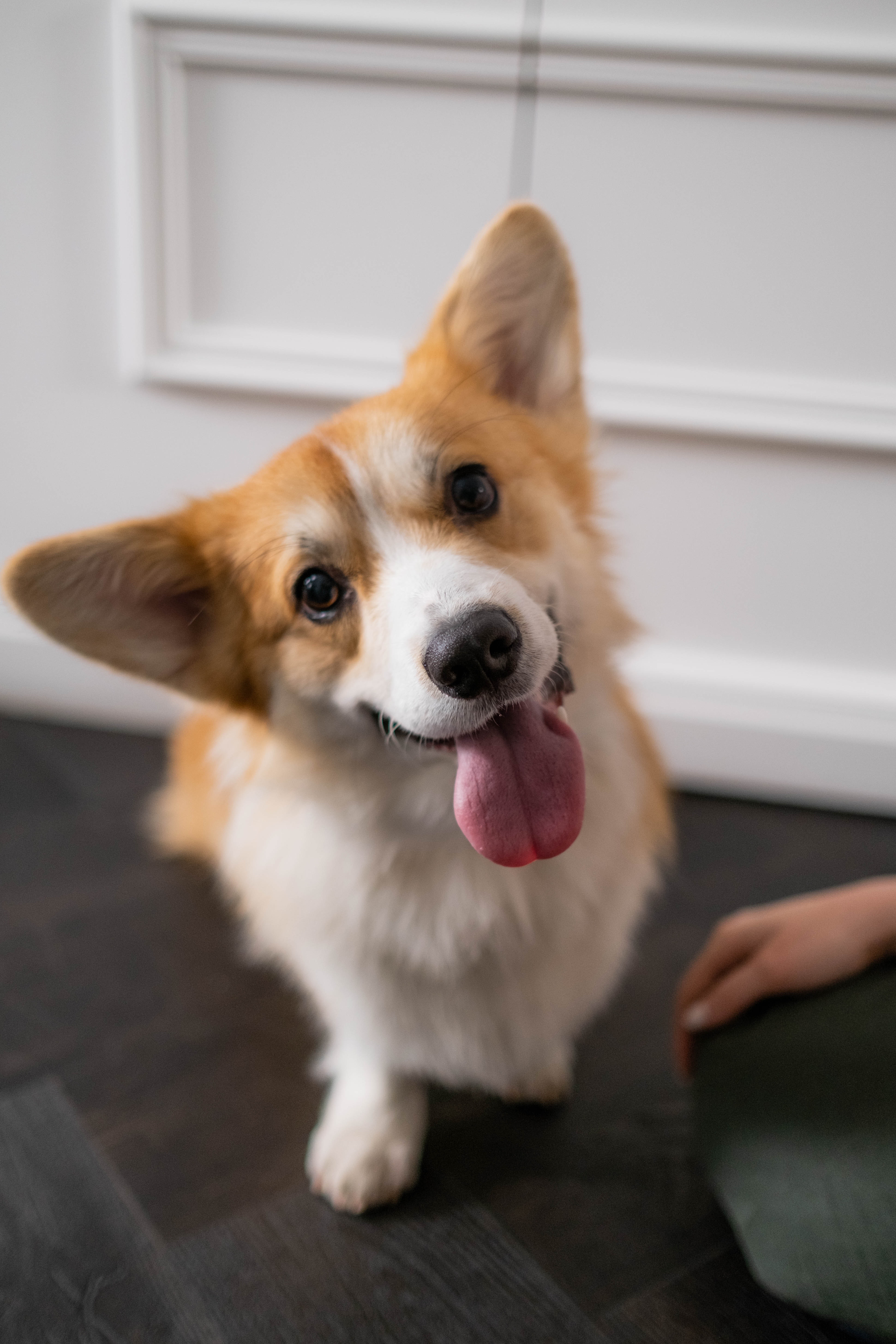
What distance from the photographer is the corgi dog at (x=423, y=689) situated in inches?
40.1

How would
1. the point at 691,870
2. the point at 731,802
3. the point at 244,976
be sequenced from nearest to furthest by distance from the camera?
1. the point at 244,976
2. the point at 691,870
3. the point at 731,802

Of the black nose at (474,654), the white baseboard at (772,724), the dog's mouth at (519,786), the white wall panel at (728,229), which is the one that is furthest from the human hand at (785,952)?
the white wall panel at (728,229)

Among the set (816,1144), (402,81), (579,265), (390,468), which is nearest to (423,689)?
(390,468)

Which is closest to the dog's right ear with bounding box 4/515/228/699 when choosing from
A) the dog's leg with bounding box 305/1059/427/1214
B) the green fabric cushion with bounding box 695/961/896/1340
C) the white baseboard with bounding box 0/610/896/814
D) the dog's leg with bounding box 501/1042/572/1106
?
the dog's leg with bounding box 305/1059/427/1214

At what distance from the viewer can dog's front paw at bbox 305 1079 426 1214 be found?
128 centimetres

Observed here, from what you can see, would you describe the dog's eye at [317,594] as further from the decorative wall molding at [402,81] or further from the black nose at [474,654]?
the decorative wall molding at [402,81]

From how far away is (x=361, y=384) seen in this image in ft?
6.97

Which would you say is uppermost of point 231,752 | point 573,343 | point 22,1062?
point 573,343

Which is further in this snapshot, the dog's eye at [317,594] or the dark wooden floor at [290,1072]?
the dark wooden floor at [290,1072]

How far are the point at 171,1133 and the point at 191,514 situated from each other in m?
0.95

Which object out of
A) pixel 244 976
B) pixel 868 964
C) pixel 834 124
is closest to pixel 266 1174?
pixel 244 976

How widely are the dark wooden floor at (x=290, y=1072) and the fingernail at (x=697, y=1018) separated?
22 cm

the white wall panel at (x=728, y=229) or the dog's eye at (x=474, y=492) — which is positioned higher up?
the white wall panel at (x=728, y=229)

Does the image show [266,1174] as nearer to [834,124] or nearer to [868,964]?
[868,964]
